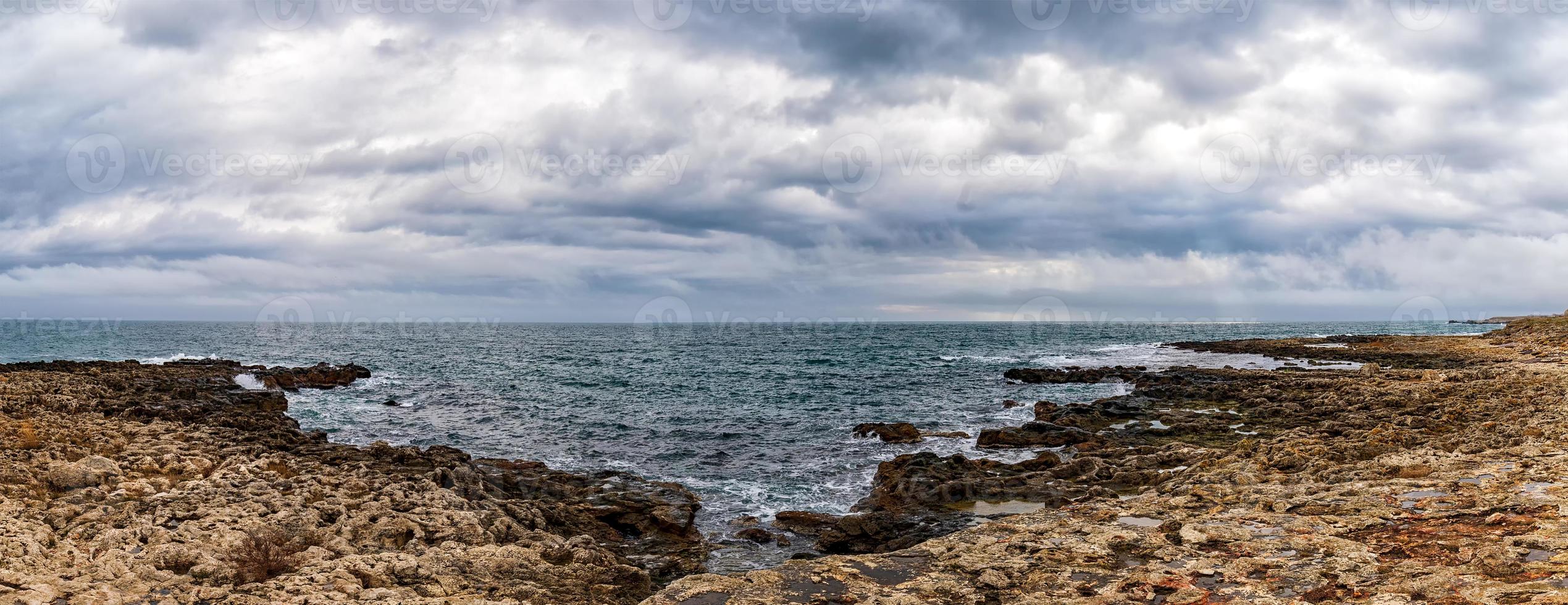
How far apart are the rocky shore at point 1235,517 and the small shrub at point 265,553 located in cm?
632

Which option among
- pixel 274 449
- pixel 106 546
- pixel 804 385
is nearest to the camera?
pixel 106 546

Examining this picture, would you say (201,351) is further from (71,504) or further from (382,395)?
(71,504)

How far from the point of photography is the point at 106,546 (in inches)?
479

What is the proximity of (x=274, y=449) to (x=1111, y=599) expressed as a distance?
24.2 metres

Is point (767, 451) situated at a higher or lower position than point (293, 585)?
lower

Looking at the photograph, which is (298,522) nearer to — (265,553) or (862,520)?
(265,553)

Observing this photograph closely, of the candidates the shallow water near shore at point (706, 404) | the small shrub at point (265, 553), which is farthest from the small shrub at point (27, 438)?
the shallow water near shore at point (706, 404)

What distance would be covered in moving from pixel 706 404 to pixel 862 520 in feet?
95.3

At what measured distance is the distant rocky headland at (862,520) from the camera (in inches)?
408

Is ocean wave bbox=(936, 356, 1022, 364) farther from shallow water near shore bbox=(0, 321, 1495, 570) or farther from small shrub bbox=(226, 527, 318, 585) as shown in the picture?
small shrub bbox=(226, 527, 318, 585)

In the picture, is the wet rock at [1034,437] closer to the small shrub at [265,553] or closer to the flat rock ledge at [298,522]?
the flat rock ledge at [298,522]

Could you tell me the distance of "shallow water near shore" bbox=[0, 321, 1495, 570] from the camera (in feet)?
91.0

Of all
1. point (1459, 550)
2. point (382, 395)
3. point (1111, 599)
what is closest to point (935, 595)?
point (1111, 599)

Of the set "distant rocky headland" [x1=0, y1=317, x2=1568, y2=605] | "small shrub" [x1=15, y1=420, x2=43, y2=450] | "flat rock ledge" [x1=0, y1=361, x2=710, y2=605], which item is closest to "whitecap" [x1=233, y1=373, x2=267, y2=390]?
"distant rocky headland" [x1=0, y1=317, x2=1568, y2=605]
